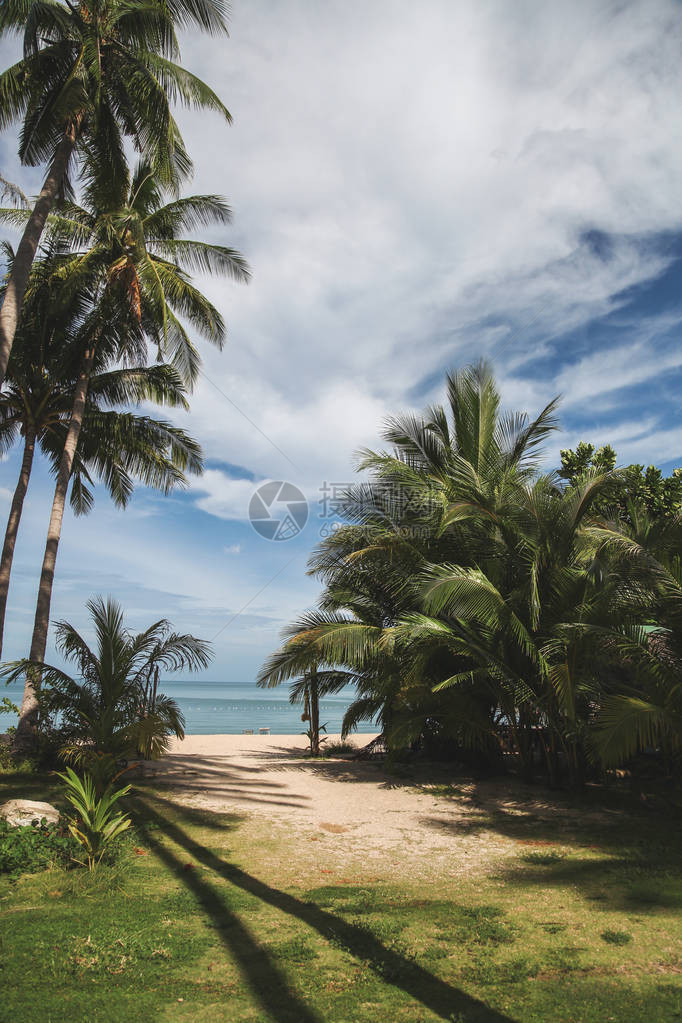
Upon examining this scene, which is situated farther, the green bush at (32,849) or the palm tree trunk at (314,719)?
the palm tree trunk at (314,719)

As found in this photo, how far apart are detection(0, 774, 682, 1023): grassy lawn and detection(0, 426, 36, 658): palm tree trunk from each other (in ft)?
29.9

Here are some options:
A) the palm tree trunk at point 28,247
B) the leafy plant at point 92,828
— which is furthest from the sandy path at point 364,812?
the palm tree trunk at point 28,247

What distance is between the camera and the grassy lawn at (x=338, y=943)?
3.34m

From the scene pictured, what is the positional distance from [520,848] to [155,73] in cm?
1204

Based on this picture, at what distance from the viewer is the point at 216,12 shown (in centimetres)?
987

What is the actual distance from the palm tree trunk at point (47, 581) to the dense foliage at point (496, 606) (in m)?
4.40

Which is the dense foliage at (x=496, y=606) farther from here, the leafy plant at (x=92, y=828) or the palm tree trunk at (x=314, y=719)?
the leafy plant at (x=92, y=828)

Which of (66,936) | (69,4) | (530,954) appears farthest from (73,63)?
(530,954)

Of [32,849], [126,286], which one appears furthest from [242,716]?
[32,849]

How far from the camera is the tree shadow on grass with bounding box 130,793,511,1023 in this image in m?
3.32

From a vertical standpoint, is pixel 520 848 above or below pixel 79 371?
below

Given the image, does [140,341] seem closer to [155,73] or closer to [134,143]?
[134,143]

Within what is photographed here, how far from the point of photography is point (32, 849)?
5.71 meters

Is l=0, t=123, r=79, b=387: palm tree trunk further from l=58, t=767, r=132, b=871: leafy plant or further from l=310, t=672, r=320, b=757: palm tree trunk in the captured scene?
l=310, t=672, r=320, b=757: palm tree trunk
